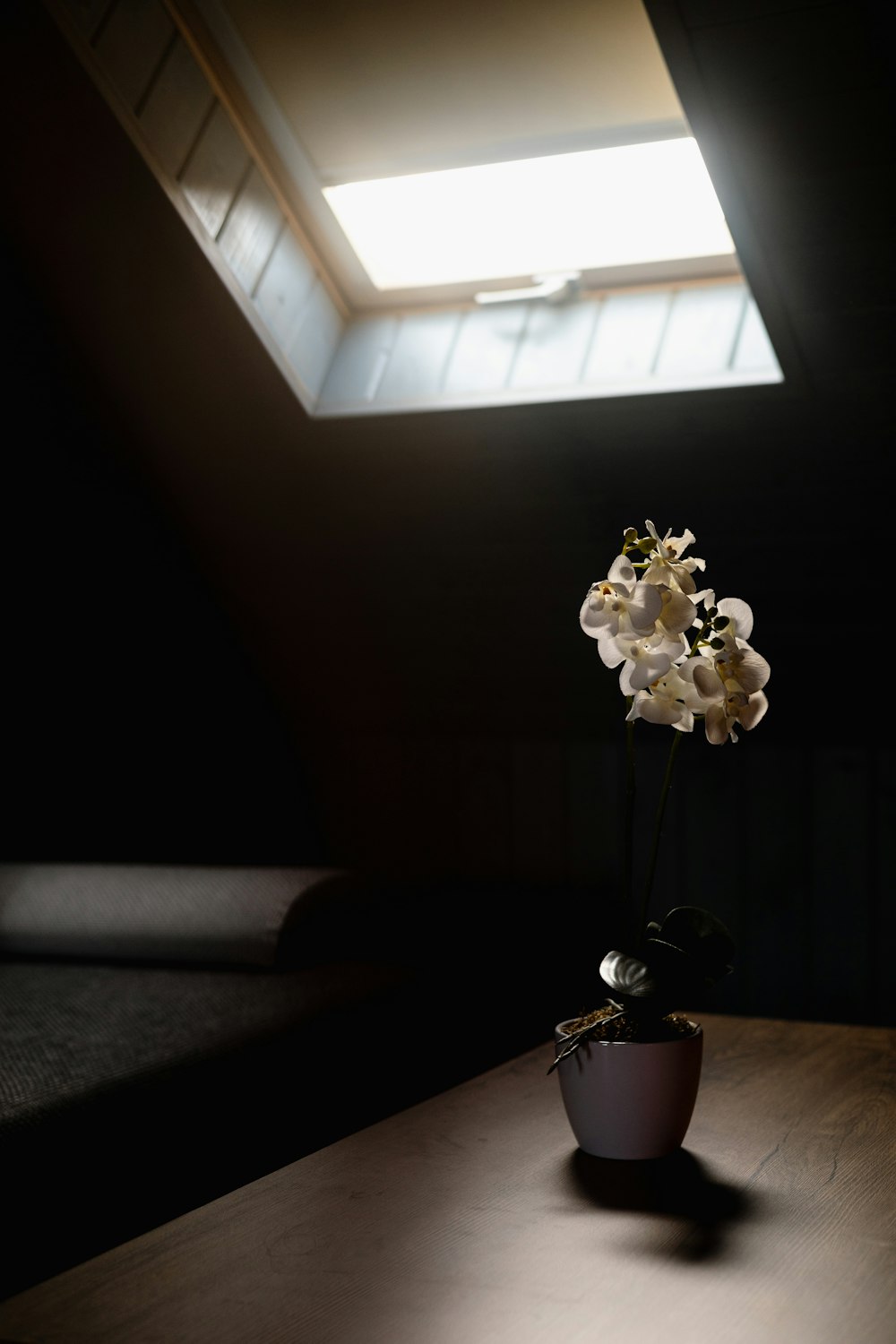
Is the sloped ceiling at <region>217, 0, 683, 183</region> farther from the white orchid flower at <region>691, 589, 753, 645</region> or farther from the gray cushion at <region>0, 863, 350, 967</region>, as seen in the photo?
the gray cushion at <region>0, 863, 350, 967</region>

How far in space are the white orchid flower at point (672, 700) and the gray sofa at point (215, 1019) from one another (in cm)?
70

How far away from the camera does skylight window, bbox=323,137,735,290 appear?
73.0 inches

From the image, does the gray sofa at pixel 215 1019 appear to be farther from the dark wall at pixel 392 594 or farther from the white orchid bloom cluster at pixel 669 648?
the white orchid bloom cluster at pixel 669 648

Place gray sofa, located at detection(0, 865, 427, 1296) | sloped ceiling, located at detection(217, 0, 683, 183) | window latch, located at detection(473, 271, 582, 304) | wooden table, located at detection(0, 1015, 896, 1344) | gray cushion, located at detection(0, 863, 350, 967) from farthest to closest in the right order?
window latch, located at detection(473, 271, 582, 304)
gray cushion, located at detection(0, 863, 350, 967)
sloped ceiling, located at detection(217, 0, 683, 183)
gray sofa, located at detection(0, 865, 427, 1296)
wooden table, located at detection(0, 1015, 896, 1344)

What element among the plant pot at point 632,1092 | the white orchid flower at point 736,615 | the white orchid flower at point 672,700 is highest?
the white orchid flower at point 736,615

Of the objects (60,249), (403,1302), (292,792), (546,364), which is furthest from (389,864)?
(403,1302)

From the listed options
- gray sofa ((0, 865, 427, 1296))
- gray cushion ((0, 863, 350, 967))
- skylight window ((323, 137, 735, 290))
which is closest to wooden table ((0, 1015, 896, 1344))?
gray sofa ((0, 865, 427, 1296))

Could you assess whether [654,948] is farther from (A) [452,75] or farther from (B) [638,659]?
(A) [452,75]

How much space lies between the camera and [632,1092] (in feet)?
3.31

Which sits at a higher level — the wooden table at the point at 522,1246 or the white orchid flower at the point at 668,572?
the white orchid flower at the point at 668,572

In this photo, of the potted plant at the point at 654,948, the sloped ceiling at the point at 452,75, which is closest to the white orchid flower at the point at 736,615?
the potted plant at the point at 654,948

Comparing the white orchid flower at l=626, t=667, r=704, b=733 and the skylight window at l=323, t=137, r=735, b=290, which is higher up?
the skylight window at l=323, t=137, r=735, b=290

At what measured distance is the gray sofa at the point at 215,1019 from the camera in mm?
1269

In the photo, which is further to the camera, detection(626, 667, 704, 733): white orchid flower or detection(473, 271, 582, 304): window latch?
detection(473, 271, 582, 304): window latch
